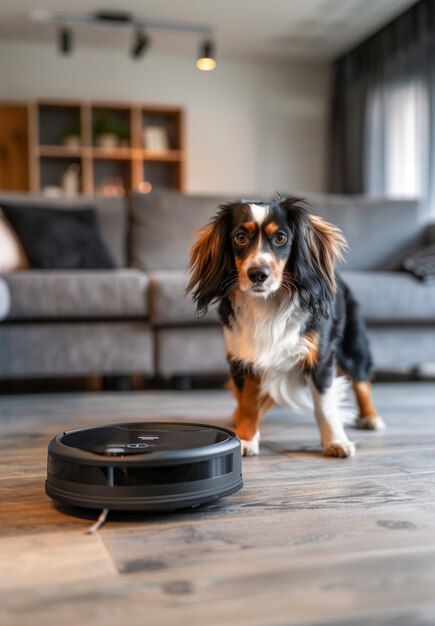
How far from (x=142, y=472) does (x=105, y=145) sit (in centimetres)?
530

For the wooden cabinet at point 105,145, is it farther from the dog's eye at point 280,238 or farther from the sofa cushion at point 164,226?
the dog's eye at point 280,238

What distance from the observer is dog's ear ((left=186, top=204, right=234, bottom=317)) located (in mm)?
1738

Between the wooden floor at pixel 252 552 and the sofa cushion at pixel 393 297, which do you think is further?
the sofa cushion at pixel 393 297

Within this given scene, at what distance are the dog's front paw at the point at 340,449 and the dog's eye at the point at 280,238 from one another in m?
0.54

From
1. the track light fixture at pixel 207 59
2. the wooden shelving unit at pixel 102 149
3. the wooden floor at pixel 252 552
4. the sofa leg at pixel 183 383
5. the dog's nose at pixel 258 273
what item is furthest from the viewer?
the wooden shelving unit at pixel 102 149

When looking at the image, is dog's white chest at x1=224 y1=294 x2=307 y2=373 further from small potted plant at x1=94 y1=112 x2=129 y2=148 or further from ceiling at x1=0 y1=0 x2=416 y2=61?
small potted plant at x1=94 y1=112 x2=129 y2=148

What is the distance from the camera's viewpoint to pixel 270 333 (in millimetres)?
1741

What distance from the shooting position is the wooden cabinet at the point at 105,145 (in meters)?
6.07

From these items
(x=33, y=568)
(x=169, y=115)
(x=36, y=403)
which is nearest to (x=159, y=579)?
(x=33, y=568)

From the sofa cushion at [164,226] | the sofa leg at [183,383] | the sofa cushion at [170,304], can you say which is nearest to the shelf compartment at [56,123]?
the sofa cushion at [164,226]

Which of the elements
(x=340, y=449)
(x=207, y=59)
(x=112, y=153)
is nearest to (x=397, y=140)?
(x=207, y=59)

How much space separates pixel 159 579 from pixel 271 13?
5.38 metres

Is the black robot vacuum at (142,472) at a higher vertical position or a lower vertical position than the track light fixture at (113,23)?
lower

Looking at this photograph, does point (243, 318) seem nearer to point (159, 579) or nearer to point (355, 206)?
point (159, 579)
